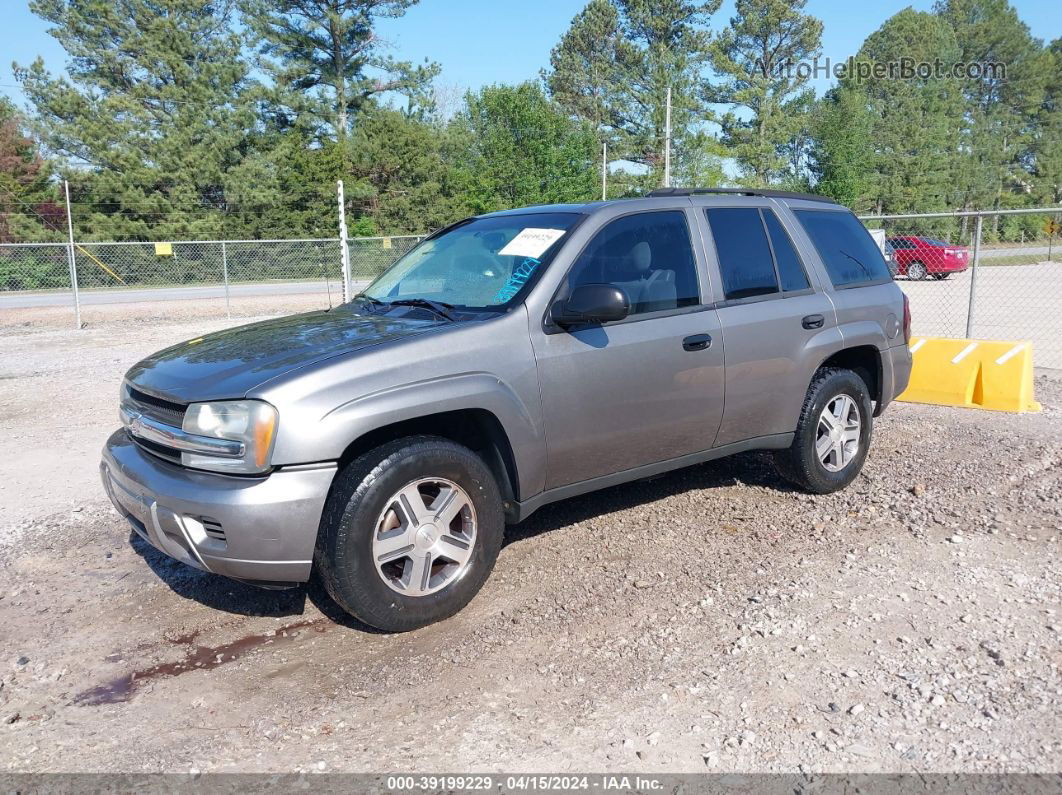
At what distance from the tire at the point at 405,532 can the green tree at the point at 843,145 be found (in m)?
45.7

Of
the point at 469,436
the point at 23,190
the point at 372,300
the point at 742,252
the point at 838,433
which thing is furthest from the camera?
the point at 23,190

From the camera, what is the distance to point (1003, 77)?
216 ft

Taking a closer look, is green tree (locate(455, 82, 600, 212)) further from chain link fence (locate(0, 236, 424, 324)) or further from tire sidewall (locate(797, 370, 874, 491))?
tire sidewall (locate(797, 370, 874, 491))

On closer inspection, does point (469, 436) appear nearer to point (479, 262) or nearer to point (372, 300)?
point (479, 262)

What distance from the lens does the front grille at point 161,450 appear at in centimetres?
357

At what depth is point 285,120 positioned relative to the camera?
41969 millimetres


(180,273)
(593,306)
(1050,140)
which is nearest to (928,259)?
(180,273)

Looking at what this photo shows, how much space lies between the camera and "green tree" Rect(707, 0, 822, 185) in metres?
49.0

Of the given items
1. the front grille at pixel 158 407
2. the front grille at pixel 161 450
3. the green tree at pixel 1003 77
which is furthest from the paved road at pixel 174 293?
the green tree at pixel 1003 77

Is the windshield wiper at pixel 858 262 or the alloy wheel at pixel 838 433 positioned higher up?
the windshield wiper at pixel 858 262

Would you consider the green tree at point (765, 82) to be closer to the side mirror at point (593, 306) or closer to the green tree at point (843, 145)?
the green tree at point (843, 145)

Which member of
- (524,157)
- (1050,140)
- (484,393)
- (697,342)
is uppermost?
(1050,140)

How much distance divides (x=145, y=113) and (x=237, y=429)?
39.4 m

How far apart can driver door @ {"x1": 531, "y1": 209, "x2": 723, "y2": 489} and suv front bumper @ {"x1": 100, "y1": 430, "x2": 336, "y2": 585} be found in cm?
119
